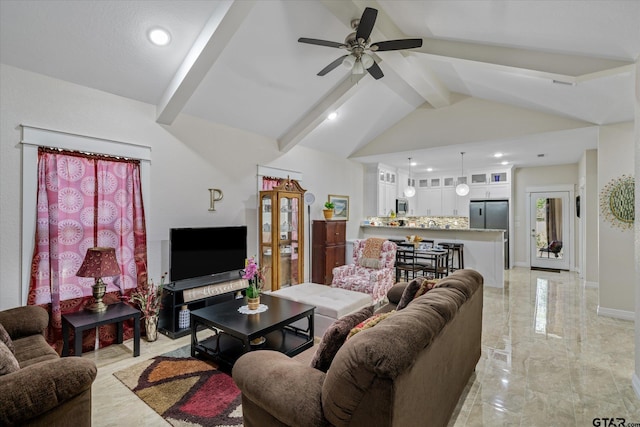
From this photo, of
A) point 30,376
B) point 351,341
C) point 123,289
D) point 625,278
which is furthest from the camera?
point 625,278

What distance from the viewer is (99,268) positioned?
9.57ft

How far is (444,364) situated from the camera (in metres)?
1.77

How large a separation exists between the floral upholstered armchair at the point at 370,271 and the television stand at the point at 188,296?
5.28 feet

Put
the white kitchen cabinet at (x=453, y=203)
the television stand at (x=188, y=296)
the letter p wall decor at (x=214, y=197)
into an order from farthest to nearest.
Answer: the white kitchen cabinet at (x=453, y=203), the letter p wall decor at (x=214, y=197), the television stand at (x=188, y=296)

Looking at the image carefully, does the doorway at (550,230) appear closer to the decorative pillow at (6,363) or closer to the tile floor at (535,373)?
the tile floor at (535,373)

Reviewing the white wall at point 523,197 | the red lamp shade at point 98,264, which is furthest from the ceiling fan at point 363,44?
the white wall at point 523,197

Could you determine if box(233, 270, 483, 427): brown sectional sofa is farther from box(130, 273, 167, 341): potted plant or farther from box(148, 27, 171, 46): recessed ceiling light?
box(148, 27, 171, 46): recessed ceiling light

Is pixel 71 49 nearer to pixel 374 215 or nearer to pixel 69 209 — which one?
pixel 69 209

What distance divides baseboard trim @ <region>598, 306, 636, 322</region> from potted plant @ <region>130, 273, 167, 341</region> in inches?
228

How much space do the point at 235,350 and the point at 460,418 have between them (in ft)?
6.33

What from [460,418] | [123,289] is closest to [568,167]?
[460,418]

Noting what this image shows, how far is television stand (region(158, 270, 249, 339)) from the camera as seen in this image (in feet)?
11.4

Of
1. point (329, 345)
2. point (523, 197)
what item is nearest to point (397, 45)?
point (329, 345)

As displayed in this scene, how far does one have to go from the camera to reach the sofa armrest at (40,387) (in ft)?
4.59
